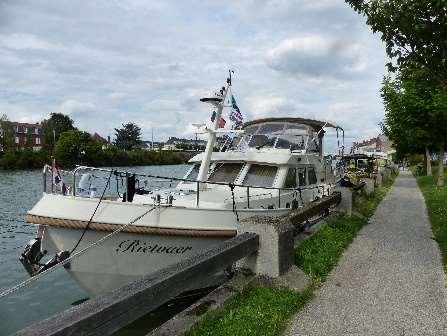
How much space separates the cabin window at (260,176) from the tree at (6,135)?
87041 mm

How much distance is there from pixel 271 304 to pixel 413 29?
6.55 metres

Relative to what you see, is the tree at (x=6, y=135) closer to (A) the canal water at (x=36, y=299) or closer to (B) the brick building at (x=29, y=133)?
(B) the brick building at (x=29, y=133)

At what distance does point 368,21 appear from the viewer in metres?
9.89

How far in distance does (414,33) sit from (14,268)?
39.5ft

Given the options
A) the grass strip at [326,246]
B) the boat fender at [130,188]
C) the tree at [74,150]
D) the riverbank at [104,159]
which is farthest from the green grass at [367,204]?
the tree at [74,150]

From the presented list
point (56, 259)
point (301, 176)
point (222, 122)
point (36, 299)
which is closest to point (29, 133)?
point (222, 122)

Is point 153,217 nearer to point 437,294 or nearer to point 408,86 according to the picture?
point 437,294

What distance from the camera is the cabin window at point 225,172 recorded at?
13.5 metres

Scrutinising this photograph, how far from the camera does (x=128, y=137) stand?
146 metres

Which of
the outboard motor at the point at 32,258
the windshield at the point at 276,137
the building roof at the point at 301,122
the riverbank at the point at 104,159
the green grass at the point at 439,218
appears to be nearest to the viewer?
the outboard motor at the point at 32,258

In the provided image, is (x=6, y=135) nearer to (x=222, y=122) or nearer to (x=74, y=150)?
(x=74, y=150)

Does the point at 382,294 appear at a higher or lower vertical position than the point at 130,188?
lower

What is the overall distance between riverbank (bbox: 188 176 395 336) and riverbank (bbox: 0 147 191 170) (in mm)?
56851

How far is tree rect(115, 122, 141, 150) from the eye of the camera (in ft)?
474
